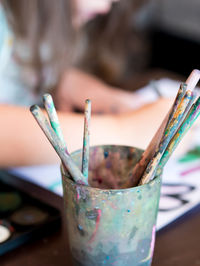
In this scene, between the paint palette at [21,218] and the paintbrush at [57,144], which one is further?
the paint palette at [21,218]

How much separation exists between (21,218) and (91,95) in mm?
446

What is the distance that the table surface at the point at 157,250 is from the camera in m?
0.38

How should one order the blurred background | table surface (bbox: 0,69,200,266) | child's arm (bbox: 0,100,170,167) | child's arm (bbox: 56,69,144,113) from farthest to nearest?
the blurred background < child's arm (bbox: 56,69,144,113) < child's arm (bbox: 0,100,170,167) < table surface (bbox: 0,69,200,266)

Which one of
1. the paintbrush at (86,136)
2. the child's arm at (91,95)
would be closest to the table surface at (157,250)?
the paintbrush at (86,136)

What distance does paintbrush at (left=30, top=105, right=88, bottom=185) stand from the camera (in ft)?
0.87

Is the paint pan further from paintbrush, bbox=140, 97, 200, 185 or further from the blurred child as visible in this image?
the blurred child

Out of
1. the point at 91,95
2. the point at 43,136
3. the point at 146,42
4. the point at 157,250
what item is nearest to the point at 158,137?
the point at 157,250

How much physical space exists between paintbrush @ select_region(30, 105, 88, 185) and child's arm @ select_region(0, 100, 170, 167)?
0.22 meters

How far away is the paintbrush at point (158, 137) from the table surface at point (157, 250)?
0.09 meters

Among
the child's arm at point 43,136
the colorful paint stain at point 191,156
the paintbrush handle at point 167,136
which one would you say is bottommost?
the paintbrush handle at point 167,136

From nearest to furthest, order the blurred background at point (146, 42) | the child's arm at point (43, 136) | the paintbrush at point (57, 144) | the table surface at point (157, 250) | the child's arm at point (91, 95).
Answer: the paintbrush at point (57, 144) → the table surface at point (157, 250) → the child's arm at point (43, 136) → the child's arm at point (91, 95) → the blurred background at point (146, 42)

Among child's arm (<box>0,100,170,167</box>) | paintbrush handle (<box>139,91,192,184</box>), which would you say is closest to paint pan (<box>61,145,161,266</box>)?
paintbrush handle (<box>139,91,192,184</box>)

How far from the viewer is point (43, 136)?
524 mm

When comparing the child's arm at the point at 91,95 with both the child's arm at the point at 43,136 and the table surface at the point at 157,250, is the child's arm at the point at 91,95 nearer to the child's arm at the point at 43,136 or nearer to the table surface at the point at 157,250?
the child's arm at the point at 43,136
